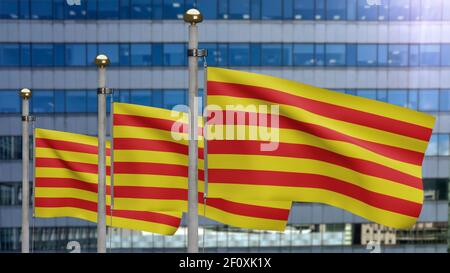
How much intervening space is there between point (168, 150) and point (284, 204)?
277 cm

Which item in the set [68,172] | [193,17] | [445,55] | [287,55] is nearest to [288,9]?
[287,55]

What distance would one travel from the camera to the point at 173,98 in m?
41.7

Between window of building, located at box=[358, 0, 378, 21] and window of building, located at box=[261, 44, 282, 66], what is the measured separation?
6.85 metres

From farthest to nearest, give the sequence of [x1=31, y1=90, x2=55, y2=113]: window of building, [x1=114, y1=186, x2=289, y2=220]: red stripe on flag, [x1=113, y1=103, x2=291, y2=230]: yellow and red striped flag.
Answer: [x1=31, y1=90, x2=55, y2=113]: window of building
[x1=113, y1=103, x2=291, y2=230]: yellow and red striped flag
[x1=114, y1=186, x2=289, y2=220]: red stripe on flag

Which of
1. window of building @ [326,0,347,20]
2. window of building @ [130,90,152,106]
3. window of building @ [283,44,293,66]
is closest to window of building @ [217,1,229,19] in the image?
window of building @ [283,44,293,66]

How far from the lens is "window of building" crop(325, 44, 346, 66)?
42219mm

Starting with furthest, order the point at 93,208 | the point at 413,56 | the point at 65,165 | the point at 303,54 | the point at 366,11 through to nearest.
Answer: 1. the point at 413,56
2. the point at 366,11
3. the point at 303,54
4. the point at 93,208
5. the point at 65,165

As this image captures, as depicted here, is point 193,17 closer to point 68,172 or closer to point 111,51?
point 68,172

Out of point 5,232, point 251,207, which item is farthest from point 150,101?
point 251,207

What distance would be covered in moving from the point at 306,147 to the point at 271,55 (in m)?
33.1

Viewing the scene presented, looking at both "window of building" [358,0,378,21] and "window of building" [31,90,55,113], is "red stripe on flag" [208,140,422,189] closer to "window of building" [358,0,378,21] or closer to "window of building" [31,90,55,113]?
"window of building" [358,0,378,21]
